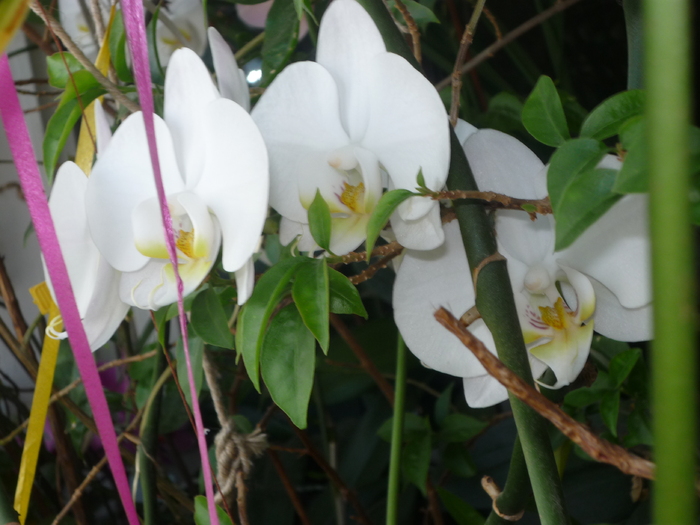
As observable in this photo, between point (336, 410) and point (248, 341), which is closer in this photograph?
point (248, 341)

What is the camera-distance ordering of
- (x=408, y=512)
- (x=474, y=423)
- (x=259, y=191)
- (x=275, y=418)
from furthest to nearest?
1. (x=275, y=418)
2. (x=408, y=512)
3. (x=474, y=423)
4. (x=259, y=191)

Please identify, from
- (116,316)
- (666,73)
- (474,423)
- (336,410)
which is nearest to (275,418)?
(336,410)

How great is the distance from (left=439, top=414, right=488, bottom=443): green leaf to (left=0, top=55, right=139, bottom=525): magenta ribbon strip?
1.20ft

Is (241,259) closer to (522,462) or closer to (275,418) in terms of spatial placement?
(522,462)

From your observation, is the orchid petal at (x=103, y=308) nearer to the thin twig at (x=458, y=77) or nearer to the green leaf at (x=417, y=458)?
the thin twig at (x=458, y=77)

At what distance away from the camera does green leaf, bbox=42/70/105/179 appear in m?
0.28

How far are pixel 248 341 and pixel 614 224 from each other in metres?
0.15

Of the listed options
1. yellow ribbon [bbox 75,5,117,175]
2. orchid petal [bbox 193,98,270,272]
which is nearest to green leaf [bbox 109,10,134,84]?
yellow ribbon [bbox 75,5,117,175]

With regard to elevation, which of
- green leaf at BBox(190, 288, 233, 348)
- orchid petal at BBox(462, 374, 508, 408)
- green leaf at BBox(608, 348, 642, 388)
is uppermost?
green leaf at BBox(190, 288, 233, 348)

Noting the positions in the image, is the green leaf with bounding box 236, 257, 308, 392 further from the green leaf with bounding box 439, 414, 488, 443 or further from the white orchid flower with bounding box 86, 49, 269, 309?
the green leaf with bounding box 439, 414, 488, 443

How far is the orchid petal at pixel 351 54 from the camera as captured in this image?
0.24 m

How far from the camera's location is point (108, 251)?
0.24 m

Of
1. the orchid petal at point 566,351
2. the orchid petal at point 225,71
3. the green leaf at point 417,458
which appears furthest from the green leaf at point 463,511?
the orchid petal at point 225,71

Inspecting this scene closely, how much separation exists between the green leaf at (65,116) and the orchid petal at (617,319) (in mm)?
254
